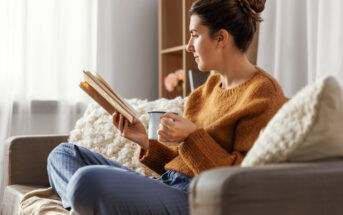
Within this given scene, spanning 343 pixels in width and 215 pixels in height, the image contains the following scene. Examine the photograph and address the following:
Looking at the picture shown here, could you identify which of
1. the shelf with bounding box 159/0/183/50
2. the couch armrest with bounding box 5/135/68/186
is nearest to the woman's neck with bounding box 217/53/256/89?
the couch armrest with bounding box 5/135/68/186

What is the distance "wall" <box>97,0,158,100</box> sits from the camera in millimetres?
3104

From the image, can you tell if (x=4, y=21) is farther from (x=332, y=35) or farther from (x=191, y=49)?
(x=332, y=35)

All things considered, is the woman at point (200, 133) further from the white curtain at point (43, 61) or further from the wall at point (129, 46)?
the wall at point (129, 46)

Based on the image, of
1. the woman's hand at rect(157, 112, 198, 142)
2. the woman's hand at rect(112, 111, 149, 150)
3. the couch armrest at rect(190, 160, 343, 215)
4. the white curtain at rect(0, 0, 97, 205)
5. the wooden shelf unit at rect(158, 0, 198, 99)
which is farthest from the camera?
the wooden shelf unit at rect(158, 0, 198, 99)

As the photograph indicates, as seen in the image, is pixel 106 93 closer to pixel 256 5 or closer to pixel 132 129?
pixel 132 129

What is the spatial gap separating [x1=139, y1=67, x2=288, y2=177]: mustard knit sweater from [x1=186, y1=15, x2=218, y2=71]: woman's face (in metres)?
0.10

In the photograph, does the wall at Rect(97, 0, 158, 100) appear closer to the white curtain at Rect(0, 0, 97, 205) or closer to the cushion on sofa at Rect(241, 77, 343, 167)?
the white curtain at Rect(0, 0, 97, 205)

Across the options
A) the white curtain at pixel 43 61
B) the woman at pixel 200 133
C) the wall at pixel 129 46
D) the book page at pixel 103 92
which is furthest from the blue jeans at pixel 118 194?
the wall at pixel 129 46

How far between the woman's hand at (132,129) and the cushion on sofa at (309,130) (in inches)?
28.6

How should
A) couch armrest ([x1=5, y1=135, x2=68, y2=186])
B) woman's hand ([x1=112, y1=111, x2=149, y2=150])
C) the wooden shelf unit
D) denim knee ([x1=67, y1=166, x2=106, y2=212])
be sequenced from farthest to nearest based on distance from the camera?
1. the wooden shelf unit
2. couch armrest ([x1=5, y1=135, x2=68, y2=186])
3. woman's hand ([x1=112, y1=111, x2=149, y2=150])
4. denim knee ([x1=67, y1=166, x2=106, y2=212])

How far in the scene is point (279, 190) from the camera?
2.24 feet

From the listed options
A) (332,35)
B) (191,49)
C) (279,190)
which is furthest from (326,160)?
(332,35)

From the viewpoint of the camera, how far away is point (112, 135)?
191cm

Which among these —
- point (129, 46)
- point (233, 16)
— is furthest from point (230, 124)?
point (129, 46)
